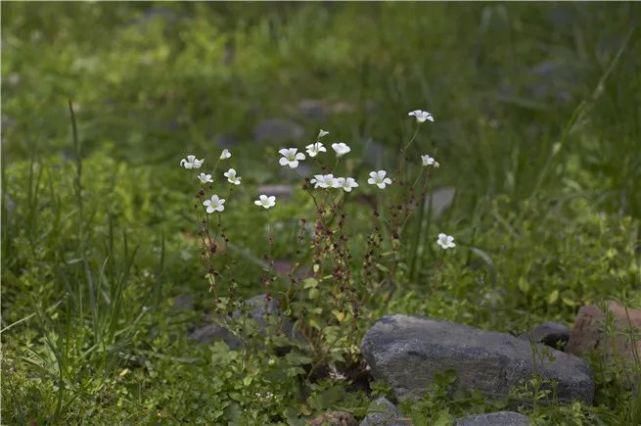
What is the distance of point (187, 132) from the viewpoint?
5.30 m

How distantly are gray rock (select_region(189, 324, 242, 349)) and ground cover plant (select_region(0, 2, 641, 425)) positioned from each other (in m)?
0.05

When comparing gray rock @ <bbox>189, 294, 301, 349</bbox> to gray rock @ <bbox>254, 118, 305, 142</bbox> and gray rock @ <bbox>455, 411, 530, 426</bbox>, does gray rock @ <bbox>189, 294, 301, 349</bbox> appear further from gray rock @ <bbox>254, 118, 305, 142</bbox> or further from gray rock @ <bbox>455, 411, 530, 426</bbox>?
gray rock @ <bbox>254, 118, 305, 142</bbox>

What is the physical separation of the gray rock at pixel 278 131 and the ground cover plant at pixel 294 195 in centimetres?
1

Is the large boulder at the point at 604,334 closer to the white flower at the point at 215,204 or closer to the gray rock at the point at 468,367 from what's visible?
the gray rock at the point at 468,367

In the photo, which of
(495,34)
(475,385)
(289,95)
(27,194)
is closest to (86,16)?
(289,95)

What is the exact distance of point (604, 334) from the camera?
3.22 m

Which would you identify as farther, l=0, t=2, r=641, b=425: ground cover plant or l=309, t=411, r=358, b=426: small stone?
l=0, t=2, r=641, b=425: ground cover plant

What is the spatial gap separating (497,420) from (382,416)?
309 millimetres

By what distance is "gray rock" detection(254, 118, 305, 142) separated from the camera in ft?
17.2

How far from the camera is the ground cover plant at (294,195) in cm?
312

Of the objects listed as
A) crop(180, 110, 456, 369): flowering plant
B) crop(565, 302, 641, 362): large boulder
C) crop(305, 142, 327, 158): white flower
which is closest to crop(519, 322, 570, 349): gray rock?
crop(565, 302, 641, 362): large boulder

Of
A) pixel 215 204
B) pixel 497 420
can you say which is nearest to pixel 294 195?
pixel 215 204

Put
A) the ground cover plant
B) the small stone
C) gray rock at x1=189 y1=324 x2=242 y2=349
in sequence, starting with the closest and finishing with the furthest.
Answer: the small stone → the ground cover plant → gray rock at x1=189 y1=324 x2=242 y2=349

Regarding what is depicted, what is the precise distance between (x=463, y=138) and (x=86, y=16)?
107 inches
